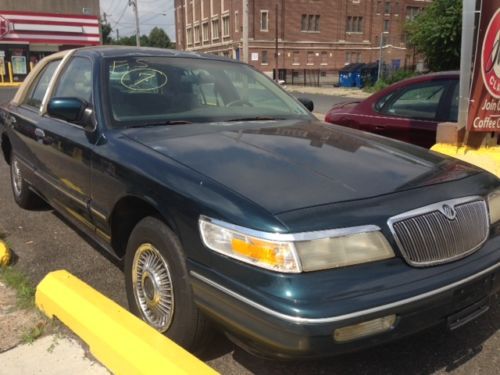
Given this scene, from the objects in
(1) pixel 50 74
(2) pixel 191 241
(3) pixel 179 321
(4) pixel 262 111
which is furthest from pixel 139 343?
(1) pixel 50 74

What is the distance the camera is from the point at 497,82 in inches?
195

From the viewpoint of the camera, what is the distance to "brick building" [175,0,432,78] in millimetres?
56062

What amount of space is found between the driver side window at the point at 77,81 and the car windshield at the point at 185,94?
0.67 feet

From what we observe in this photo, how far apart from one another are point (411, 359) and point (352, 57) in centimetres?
6265

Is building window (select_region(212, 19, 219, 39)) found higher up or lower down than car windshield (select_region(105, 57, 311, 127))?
higher up

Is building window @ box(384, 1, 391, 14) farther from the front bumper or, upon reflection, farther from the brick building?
the front bumper

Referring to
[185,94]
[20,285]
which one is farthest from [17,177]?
[185,94]

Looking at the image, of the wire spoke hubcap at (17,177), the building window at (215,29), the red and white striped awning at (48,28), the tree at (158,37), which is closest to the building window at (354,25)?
the building window at (215,29)

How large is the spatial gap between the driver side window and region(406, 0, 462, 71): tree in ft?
75.1

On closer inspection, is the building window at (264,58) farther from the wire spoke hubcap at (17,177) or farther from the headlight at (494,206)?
the headlight at (494,206)

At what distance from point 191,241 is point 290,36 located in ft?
191

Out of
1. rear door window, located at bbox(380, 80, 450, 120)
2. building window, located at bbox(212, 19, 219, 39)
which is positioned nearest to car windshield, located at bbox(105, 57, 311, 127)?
rear door window, located at bbox(380, 80, 450, 120)

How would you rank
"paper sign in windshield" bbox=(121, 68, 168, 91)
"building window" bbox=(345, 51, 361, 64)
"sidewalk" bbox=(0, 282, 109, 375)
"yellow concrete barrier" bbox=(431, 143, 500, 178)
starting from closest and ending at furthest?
"sidewalk" bbox=(0, 282, 109, 375) < "paper sign in windshield" bbox=(121, 68, 168, 91) < "yellow concrete barrier" bbox=(431, 143, 500, 178) < "building window" bbox=(345, 51, 361, 64)

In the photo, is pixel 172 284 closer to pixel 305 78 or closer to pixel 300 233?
pixel 300 233
